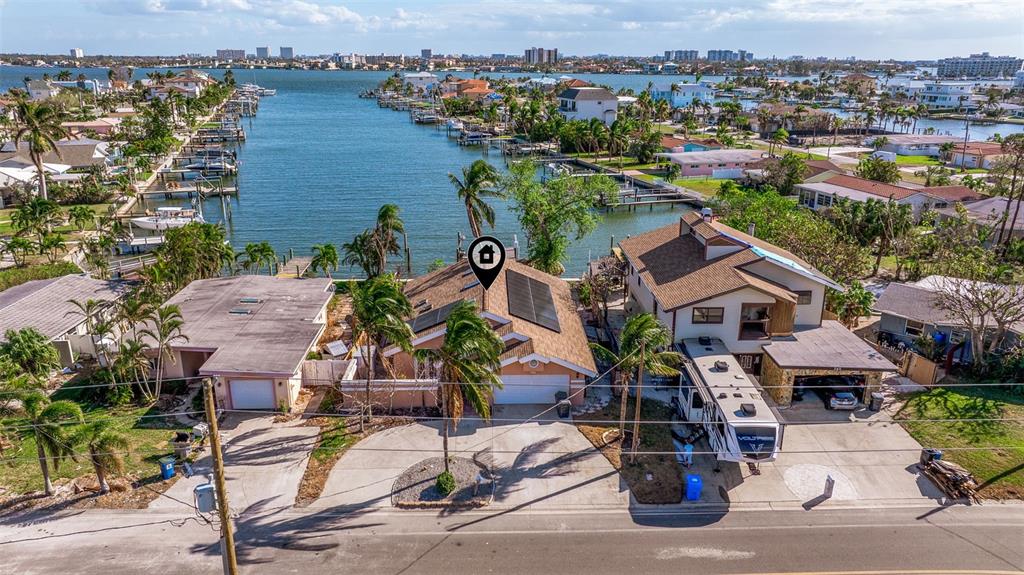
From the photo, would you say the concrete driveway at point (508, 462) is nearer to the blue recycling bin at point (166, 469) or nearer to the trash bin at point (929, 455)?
the blue recycling bin at point (166, 469)

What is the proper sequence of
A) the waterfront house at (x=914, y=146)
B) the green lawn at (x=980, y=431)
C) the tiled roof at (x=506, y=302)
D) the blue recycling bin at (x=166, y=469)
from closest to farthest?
1. the blue recycling bin at (x=166, y=469)
2. the green lawn at (x=980, y=431)
3. the tiled roof at (x=506, y=302)
4. the waterfront house at (x=914, y=146)

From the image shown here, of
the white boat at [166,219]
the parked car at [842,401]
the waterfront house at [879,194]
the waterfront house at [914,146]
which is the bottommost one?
the parked car at [842,401]

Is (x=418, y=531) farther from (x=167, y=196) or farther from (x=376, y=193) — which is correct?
(x=167, y=196)

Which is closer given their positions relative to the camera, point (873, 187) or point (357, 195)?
point (873, 187)

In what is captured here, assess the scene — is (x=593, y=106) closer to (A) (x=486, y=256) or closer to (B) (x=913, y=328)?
(B) (x=913, y=328)

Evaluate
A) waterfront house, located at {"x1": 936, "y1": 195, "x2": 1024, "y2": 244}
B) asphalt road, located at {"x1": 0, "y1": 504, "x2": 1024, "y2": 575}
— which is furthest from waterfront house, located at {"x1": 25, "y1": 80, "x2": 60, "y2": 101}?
waterfront house, located at {"x1": 936, "y1": 195, "x2": 1024, "y2": 244}

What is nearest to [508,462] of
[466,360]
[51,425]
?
A: [466,360]

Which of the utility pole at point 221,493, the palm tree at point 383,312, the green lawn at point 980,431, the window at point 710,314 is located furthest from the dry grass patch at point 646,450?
the utility pole at point 221,493
